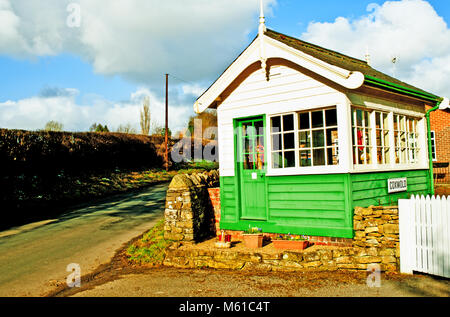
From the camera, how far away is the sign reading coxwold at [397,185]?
8281mm

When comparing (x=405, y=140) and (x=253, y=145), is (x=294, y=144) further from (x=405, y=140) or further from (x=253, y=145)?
(x=405, y=140)

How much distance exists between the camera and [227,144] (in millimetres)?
8781

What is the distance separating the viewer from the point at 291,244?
721 centimetres

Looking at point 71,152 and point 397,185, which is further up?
point 71,152

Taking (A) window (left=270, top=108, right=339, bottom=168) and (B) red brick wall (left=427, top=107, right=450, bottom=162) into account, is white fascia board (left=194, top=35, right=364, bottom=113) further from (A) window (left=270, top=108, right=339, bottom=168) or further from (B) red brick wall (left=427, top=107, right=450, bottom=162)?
(B) red brick wall (left=427, top=107, right=450, bottom=162)

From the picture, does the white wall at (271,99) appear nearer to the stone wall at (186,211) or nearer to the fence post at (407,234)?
the stone wall at (186,211)

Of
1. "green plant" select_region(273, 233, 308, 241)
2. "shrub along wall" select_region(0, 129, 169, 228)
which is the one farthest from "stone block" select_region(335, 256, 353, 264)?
"shrub along wall" select_region(0, 129, 169, 228)

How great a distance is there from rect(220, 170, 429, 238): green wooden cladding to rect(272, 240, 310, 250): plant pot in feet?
1.38

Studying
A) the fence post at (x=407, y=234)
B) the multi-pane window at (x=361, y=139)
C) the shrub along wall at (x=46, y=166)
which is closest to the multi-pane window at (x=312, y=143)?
the multi-pane window at (x=361, y=139)

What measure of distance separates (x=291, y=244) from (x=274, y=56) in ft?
12.8

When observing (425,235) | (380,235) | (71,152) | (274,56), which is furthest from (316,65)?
(71,152)

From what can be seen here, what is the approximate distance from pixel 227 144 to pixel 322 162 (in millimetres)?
2223
